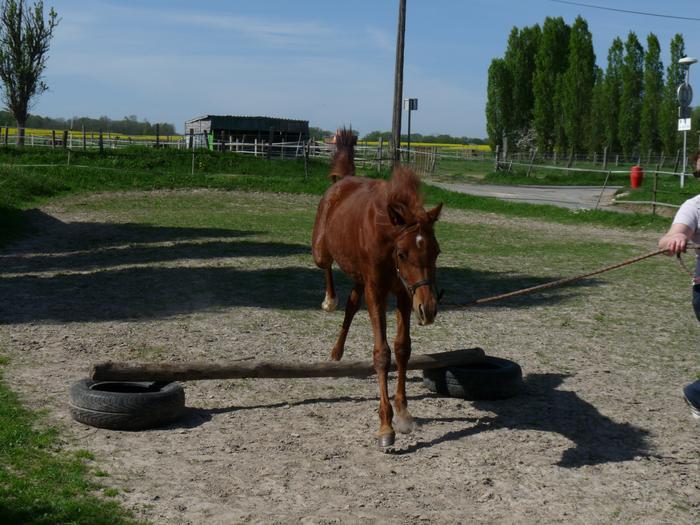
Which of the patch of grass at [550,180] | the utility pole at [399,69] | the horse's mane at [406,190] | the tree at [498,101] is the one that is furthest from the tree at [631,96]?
the horse's mane at [406,190]

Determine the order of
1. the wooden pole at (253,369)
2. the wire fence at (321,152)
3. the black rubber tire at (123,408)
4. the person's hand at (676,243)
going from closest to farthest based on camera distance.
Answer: the person's hand at (676,243)
the black rubber tire at (123,408)
the wooden pole at (253,369)
the wire fence at (321,152)

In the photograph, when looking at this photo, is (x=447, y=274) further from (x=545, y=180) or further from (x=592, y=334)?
(x=545, y=180)

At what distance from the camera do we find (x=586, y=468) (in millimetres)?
5309

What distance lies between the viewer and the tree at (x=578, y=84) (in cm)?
6725

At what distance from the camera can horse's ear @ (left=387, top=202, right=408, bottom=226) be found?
18.5ft

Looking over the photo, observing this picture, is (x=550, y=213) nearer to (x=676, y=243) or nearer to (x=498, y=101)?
(x=676, y=243)

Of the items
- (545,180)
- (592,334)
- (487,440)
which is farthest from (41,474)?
(545,180)

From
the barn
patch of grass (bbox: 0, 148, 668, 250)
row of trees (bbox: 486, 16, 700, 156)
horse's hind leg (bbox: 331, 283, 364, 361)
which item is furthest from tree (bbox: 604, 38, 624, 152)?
horse's hind leg (bbox: 331, 283, 364, 361)

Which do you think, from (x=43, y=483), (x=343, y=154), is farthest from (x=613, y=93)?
(x=43, y=483)

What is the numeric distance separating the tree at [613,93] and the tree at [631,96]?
541 mm

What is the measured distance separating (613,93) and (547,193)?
39.1m

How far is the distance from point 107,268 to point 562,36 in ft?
209

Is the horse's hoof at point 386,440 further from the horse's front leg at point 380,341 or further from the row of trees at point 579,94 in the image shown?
the row of trees at point 579,94

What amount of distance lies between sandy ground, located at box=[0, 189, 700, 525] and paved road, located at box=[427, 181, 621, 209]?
1787 cm
